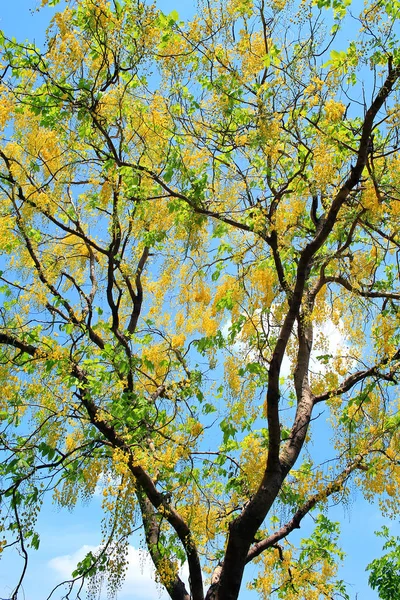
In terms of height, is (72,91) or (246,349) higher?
(72,91)

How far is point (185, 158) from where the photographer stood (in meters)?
4.79

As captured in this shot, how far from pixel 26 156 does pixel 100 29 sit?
126 cm

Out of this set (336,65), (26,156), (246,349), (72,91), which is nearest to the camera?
(336,65)

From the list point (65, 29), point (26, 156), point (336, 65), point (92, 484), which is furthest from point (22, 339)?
point (336, 65)

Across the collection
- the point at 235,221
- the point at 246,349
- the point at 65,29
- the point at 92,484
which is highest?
the point at 65,29

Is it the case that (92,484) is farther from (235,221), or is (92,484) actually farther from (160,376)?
(235,221)

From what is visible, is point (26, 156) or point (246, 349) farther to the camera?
point (26, 156)

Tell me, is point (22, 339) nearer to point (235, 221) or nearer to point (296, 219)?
point (235, 221)

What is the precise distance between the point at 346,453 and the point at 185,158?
2.43 m

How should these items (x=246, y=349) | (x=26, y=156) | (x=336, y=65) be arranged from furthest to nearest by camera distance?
(x=26, y=156), (x=246, y=349), (x=336, y=65)

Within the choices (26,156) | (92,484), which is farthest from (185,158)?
(92,484)

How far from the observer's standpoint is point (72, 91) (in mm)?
4336

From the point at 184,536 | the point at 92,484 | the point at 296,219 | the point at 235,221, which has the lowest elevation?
the point at 184,536

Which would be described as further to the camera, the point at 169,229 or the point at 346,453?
the point at 169,229
